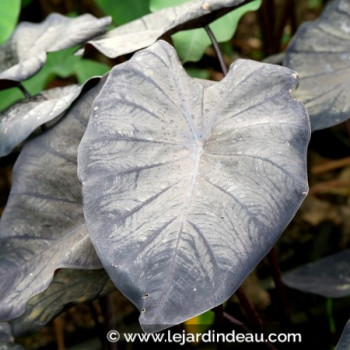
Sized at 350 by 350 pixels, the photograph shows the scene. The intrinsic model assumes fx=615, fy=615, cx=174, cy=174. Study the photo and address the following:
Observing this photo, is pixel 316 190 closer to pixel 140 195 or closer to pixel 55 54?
pixel 55 54

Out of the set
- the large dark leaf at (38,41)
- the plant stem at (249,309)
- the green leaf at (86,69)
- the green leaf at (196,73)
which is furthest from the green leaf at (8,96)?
the plant stem at (249,309)

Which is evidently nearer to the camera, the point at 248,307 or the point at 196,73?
the point at 248,307

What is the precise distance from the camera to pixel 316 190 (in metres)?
2.00

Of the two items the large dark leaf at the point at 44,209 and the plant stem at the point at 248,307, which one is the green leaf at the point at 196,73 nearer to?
the large dark leaf at the point at 44,209

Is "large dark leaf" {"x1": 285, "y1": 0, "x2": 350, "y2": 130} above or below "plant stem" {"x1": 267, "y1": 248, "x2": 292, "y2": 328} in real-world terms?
above

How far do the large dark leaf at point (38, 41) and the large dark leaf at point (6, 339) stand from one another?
0.41 meters

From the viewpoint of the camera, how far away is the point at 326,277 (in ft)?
4.23

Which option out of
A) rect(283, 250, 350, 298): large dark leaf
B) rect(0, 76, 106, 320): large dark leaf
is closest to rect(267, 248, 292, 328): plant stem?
rect(283, 250, 350, 298): large dark leaf

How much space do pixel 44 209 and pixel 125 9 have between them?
759 mm

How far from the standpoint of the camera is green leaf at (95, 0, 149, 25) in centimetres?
154

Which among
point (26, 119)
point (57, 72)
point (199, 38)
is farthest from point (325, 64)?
point (57, 72)

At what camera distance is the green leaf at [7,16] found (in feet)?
4.11

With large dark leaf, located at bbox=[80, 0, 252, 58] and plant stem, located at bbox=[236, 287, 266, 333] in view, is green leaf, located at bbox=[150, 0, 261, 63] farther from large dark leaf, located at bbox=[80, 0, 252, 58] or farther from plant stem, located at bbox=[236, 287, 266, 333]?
plant stem, located at bbox=[236, 287, 266, 333]

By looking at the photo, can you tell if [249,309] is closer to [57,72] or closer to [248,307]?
[248,307]
